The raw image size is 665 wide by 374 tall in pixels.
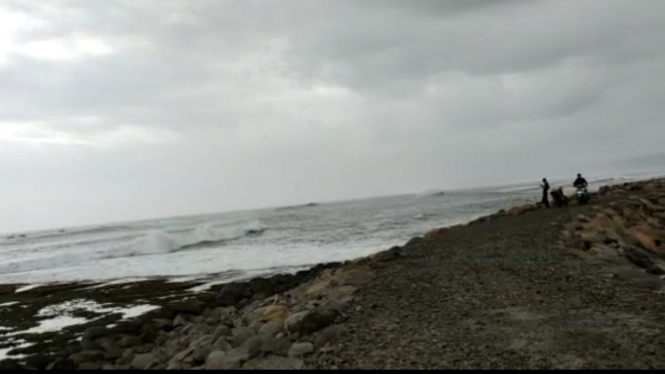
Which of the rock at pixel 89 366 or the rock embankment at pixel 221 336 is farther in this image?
the rock at pixel 89 366

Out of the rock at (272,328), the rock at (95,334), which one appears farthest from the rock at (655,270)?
the rock at (95,334)

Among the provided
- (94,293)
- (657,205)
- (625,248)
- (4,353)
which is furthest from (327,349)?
(657,205)

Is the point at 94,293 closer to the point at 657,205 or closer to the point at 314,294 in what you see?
the point at 314,294

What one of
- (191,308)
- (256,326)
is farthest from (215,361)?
(191,308)

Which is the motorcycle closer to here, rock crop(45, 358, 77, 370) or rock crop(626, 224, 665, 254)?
rock crop(626, 224, 665, 254)

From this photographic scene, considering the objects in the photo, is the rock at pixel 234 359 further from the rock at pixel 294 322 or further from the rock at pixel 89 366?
the rock at pixel 89 366

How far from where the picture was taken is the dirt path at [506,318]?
224 inches

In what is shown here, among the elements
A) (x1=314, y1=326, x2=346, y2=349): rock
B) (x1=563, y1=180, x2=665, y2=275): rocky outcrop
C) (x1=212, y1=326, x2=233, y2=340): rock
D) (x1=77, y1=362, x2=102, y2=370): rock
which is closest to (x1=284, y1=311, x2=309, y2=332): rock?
(x1=314, y1=326, x2=346, y2=349): rock

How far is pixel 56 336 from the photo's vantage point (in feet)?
37.2

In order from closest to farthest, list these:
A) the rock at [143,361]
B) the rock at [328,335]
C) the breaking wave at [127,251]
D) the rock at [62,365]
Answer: the rock at [328,335] → the rock at [143,361] → the rock at [62,365] → the breaking wave at [127,251]

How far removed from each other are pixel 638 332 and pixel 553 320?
1011mm

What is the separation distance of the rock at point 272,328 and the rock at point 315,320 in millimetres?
383

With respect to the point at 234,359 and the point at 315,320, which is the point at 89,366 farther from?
Result: the point at 315,320

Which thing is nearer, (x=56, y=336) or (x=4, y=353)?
(x=4, y=353)
